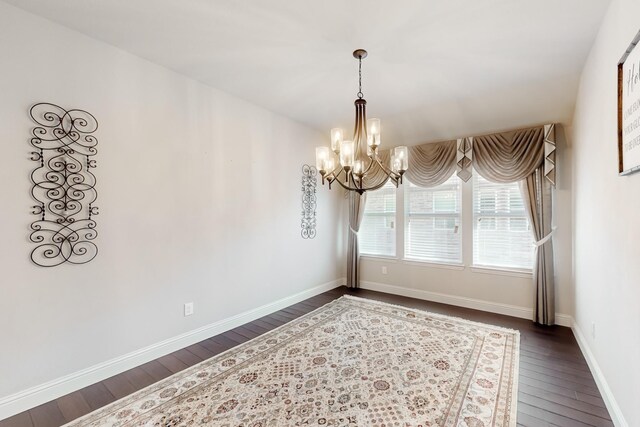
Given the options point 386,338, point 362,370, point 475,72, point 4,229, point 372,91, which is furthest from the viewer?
point 372,91

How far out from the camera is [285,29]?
2.21 meters

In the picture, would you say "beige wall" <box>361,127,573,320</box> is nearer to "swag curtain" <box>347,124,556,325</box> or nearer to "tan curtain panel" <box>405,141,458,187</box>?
"swag curtain" <box>347,124,556,325</box>

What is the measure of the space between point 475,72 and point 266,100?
2.29 metres

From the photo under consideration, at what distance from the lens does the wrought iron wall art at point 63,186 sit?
2043 mm

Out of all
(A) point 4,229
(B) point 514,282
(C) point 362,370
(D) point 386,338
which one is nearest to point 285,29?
(A) point 4,229

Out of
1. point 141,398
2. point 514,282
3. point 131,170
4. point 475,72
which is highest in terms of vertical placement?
point 475,72

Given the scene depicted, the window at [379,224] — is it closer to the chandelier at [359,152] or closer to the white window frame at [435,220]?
the white window frame at [435,220]

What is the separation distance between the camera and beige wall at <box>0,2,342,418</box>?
1.96 metres

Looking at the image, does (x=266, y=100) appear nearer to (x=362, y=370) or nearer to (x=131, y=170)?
(x=131, y=170)

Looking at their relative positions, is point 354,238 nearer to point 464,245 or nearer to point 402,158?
point 464,245

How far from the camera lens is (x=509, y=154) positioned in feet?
12.1

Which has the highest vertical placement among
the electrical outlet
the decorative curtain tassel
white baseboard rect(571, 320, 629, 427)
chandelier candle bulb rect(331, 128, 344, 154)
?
chandelier candle bulb rect(331, 128, 344, 154)

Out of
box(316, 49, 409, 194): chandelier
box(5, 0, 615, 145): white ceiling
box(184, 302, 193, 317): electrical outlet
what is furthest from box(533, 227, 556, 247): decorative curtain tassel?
box(184, 302, 193, 317): electrical outlet

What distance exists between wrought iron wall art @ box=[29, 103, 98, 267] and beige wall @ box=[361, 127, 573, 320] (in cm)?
396
